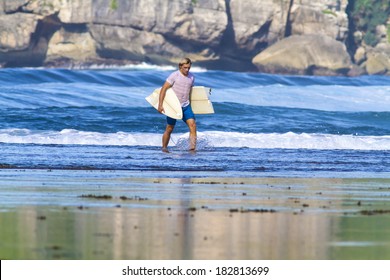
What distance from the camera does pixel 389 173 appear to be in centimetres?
1444

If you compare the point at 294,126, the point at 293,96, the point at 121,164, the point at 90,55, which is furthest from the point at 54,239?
the point at 90,55

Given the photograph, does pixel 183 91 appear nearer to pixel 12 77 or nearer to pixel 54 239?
pixel 54 239

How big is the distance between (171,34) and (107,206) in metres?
65.8

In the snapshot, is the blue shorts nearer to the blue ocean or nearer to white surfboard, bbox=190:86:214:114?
the blue ocean

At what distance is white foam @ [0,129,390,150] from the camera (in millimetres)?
19641

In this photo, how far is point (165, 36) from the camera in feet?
247

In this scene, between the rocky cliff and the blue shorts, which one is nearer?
the blue shorts

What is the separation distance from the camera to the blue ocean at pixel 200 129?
1522 centimetres

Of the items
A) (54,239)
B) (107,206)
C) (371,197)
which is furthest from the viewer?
(371,197)

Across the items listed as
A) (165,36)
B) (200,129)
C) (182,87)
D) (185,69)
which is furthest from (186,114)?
(165,36)

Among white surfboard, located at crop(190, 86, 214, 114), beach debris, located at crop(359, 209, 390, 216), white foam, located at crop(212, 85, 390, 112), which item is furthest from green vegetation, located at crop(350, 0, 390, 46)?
beach debris, located at crop(359, 209, 390, 216)

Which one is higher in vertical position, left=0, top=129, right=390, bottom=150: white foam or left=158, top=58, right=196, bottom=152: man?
left=158, top=58, right=196, bottom=152: man

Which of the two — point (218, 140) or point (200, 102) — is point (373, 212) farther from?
point (218, 140)

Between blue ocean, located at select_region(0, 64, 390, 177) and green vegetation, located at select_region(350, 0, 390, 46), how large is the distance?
42387mm
